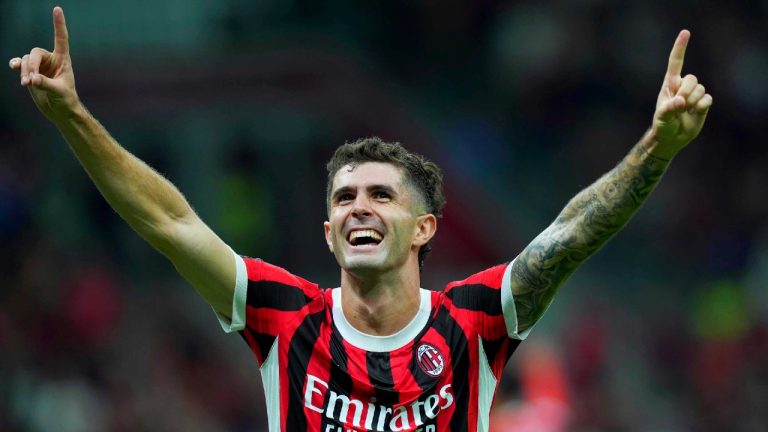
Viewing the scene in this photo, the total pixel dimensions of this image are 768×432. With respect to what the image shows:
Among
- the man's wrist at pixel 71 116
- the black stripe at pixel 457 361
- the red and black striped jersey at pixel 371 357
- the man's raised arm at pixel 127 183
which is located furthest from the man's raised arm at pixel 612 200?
the man's wrist at pixel 71 116

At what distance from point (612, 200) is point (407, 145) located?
7.49m

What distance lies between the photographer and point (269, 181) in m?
12.7

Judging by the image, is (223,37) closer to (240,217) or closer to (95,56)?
(95,56)

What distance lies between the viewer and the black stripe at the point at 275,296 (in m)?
5.04

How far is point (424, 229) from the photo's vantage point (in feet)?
17.8

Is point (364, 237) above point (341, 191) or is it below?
below

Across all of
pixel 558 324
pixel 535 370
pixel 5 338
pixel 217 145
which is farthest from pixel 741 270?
pixel 5 338

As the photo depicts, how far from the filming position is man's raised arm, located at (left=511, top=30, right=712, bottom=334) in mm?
4465

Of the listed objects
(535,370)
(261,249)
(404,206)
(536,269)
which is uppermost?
(261,249)

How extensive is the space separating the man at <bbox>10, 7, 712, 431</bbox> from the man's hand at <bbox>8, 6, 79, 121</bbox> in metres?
0.03

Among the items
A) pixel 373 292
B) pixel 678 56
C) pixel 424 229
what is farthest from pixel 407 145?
pixel 678 56

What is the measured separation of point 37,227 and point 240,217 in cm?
199

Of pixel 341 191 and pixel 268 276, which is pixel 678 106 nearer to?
pixel 341 191

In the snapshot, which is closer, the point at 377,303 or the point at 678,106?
the point at 678,106
